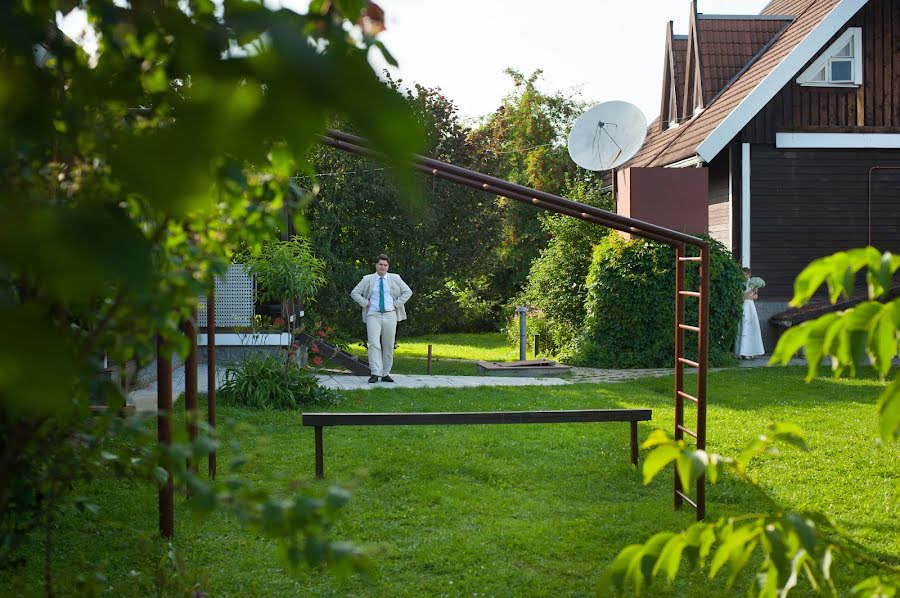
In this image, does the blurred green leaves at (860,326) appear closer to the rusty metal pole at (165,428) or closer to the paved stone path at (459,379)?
the rusty metal pole at (165,428)

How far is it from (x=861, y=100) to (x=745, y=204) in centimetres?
259

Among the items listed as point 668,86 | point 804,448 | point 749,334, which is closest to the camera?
point 804,448

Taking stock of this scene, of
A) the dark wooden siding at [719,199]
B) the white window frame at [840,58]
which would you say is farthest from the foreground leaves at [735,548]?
the white window frame at [840,58]

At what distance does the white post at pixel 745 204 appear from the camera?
1595 centimetres

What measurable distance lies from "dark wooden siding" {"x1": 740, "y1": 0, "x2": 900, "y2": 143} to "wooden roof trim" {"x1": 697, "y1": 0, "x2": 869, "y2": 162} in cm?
44

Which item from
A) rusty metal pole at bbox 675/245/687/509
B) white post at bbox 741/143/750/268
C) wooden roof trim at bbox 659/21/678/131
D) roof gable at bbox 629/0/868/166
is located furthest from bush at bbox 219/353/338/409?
wooden roof trim at bbox 659/21/678/131

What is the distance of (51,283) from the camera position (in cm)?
54

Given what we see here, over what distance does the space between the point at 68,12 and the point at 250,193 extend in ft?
3.06

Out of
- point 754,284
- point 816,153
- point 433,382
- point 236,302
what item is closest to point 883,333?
point 433,382

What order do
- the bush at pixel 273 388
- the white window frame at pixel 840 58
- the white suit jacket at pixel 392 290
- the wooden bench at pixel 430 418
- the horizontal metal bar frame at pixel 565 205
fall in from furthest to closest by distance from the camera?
1. the white window frame at pixel 840 58
2. the white suit jacket at pixel 392 290
3. the bush at pixel 273 388
4. the wooden bench at pixel 430 418
5. the horizontal metal bar frame at pixel 565 205

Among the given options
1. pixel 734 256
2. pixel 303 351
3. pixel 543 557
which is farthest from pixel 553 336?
pixel 543 557

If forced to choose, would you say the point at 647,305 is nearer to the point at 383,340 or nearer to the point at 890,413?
the point at 383,340

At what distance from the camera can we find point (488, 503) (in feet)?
20.7

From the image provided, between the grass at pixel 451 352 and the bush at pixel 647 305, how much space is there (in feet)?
7.36
